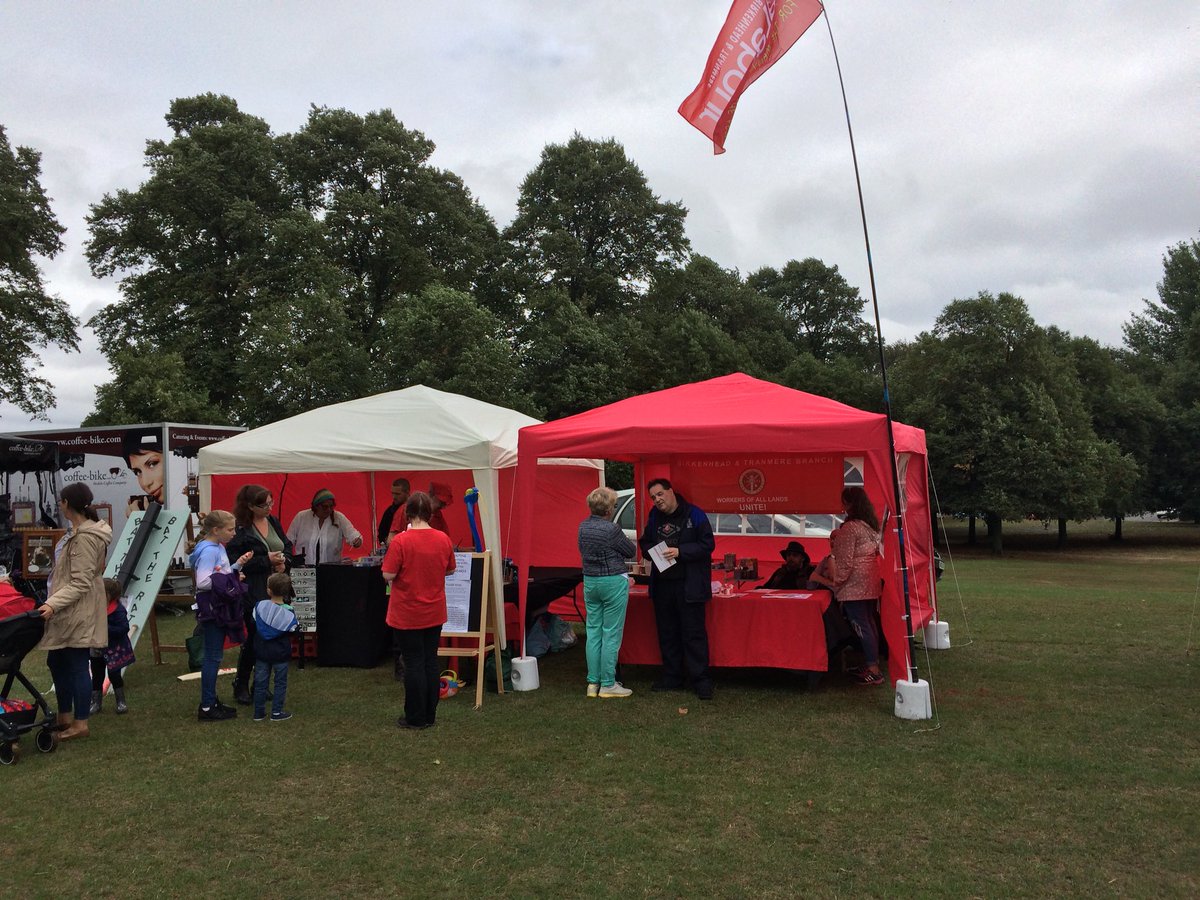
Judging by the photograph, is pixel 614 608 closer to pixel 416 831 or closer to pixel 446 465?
pixel 446 465

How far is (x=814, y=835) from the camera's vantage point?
3.93 meters

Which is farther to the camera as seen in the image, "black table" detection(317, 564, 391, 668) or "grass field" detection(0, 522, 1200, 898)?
"black table" detection(317, 564, 391, 668)

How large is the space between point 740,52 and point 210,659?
5.87 metres

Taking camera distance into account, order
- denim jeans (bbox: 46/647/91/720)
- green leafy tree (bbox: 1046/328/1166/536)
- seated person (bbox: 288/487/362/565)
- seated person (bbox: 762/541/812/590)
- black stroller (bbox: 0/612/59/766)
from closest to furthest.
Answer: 1. black stroller (bbox: 0/612/59/766)
2. denim jeans (bbox: 46/647/91/720)
3. seated person (bbox: 762/541/812/590)
4. seated person (bbox: 288/487/362/565)
5. green leafy tree (bbox: 1046/328/1166/536)

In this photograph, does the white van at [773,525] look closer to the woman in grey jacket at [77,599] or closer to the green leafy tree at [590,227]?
the woman in grey jacket at [77,599]

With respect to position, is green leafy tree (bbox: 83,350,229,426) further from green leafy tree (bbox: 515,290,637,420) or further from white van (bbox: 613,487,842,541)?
white van (bbox: 613,487,842,541)

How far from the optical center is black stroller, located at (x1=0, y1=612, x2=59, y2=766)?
4863mm

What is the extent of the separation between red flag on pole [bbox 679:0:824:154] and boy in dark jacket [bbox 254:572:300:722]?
15.0 feet

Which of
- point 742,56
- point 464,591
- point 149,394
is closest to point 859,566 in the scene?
point 464,591

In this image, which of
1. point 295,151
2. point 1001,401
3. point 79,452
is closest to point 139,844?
point 79,452

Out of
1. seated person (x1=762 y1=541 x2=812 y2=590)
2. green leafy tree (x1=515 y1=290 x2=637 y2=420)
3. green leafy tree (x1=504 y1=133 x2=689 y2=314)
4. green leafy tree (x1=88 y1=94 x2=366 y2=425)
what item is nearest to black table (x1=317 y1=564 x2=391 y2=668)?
seated person (x1=762 y1=541 x2=812 y2=590)

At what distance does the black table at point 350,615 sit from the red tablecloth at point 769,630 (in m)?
2.63

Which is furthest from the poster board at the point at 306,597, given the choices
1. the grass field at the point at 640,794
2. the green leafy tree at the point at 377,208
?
the green leafy tree at the point at 377,208

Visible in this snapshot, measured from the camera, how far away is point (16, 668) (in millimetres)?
5082
